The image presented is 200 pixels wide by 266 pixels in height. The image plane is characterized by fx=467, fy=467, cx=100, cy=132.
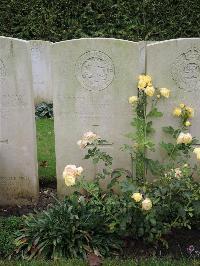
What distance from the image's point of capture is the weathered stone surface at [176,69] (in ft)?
14.9

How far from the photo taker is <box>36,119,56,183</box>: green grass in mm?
5715

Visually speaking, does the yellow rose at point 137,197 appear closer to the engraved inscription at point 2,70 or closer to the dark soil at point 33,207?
the dark soil at point 33,207

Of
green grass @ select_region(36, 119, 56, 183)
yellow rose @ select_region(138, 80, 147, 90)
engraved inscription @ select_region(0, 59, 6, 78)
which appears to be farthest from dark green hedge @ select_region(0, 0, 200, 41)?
yellow rose @ select_region(138, 80, 147, 90)

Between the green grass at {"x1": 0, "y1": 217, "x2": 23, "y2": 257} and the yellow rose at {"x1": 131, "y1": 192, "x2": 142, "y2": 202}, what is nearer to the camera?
the yellow rose at {"x1": 131, "y1": 192, "x2": 142, "y2": 202}

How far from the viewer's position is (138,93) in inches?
184

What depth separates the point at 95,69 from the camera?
466cm

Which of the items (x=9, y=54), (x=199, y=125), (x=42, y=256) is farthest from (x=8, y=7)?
(x=42, y=256)

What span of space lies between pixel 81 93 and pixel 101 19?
286 inches

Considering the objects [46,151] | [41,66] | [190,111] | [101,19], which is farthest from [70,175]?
[101,19]

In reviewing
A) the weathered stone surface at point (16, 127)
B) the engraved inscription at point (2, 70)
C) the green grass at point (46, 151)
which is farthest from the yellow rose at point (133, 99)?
the green grass at point (46, 151)

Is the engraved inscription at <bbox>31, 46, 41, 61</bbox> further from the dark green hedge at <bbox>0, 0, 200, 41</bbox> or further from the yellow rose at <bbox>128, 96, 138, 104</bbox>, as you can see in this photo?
the yellow rose at <bbox>128, 96, 138, 104</bbox>

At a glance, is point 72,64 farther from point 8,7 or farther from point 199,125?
point 8,7

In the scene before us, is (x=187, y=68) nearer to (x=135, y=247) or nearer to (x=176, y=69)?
(x=176, y=69)

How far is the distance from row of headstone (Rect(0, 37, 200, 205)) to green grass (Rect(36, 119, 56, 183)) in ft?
2.13
